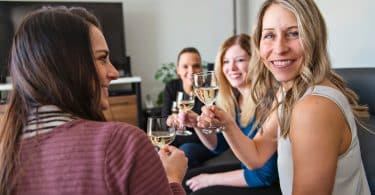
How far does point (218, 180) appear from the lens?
4.96 ft

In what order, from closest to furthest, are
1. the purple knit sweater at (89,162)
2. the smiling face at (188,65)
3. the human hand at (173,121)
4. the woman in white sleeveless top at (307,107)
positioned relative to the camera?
the purple knit sweater at (89,162) < the woman in white sleeveless top at (307,107) < the human hand at (173,121) < the smiling face at (188,65)

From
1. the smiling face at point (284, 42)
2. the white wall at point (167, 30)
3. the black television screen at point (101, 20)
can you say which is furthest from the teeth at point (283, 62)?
the white wall at point (167, 30)

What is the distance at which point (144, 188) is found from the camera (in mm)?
660

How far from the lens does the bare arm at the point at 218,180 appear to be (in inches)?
57.4

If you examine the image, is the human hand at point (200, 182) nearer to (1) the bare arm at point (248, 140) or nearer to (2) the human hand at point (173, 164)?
(1) the bare arm at point (248, 140)

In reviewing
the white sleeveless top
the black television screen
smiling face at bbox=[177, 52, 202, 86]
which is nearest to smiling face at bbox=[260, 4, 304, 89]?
the white sleeveless top

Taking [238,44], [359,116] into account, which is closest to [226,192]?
[359,116]

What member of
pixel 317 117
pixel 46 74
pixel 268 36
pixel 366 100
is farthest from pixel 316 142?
pixel 366 100

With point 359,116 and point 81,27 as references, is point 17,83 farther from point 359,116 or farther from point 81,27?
point 359,116

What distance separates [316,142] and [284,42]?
35 centimetres

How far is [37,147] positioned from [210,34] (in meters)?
4.01

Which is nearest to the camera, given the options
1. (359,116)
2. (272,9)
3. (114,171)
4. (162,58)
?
(114,171)

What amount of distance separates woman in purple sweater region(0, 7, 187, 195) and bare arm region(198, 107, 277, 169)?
625 mm

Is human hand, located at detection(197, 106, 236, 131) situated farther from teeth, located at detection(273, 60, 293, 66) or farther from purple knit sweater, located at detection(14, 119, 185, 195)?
purple knit sweater, located at detection(14, 119, 185, 195)
